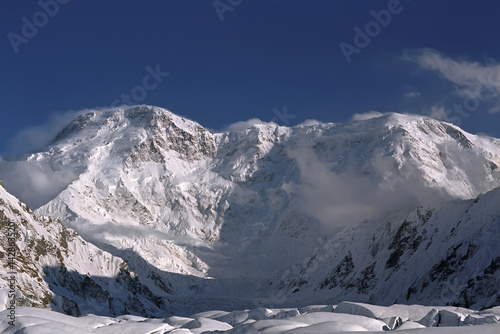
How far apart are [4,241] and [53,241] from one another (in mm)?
28093

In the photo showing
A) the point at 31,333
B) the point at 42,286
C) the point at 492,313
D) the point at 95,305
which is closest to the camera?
the point at 31,333

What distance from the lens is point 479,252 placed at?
18100cm

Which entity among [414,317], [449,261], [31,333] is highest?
[31,333]

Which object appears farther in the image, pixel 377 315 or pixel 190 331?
pixel 377 315

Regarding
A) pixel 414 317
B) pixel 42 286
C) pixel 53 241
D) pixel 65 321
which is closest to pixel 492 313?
pixel 414 317

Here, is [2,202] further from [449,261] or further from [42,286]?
[449,261]

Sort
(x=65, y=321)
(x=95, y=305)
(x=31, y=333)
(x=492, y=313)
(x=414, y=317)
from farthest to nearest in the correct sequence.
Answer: (x=95, y=305)
(x=414, y=317)
(x=492, y=313)
(x=65, y=321)
(x=31, y=333)

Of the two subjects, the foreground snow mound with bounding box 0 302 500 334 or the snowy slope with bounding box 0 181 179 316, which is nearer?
the foreground snow mound with bounding box 0 302 500 334

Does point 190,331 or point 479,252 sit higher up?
point 190,331

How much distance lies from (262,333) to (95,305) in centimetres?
13708

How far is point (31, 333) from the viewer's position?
47.7 m

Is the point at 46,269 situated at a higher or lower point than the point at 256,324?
lower

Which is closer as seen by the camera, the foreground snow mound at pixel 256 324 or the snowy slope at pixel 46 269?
the foreground snow mound at pixel 256 324

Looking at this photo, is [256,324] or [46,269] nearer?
[256,324]
